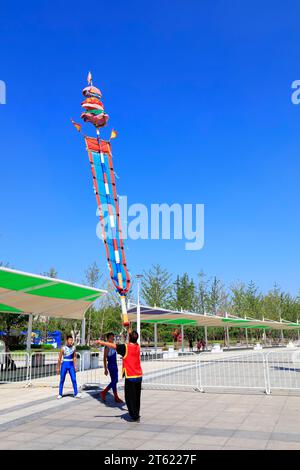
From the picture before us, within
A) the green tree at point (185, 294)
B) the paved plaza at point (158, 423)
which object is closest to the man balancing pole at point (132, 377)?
the paved plaza at point (158, 423)

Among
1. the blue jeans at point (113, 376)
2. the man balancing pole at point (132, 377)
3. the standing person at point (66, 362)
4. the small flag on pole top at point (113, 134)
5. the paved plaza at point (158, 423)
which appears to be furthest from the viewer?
the small flag on pole top at point (113, 134)

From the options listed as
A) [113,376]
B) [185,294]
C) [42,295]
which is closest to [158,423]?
[113,376]

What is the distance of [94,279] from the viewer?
39.4 metres

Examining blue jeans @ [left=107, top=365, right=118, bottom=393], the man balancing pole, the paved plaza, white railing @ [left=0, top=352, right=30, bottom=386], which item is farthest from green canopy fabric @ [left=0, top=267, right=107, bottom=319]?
the man balancing pole

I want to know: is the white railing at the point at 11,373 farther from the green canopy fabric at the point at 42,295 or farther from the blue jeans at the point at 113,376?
the blue jeans at the point at 113,376

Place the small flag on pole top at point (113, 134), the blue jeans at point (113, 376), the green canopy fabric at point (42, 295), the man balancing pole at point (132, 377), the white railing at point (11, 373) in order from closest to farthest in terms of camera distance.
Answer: the man balancing pole at point (132, 377) → the blue jeans at point (113, 376) → the green canopy fabric at point (42, 295) → the white railing at point (11, 373) → the small flag on pole top at point (113, 134)

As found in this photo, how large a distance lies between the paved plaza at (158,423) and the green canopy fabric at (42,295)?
134 inches

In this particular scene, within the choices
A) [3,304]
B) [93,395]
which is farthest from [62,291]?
[93,395]

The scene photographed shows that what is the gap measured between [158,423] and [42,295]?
855 cm

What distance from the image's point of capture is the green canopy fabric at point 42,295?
40.0 ft

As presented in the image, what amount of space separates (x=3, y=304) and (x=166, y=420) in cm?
927

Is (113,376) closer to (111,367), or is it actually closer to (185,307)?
(111,367)
